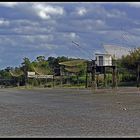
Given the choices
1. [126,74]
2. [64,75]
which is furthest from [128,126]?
[64,75]

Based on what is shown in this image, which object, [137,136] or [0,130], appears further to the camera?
[0,130]

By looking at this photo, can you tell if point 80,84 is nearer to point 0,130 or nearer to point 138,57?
point 138,57

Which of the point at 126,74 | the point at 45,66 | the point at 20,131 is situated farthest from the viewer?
the point at 45,66

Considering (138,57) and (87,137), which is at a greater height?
(138,57)

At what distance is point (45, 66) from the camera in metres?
135

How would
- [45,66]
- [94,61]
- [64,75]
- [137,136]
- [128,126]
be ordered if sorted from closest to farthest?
[137,136]
[128,126]
[94,61]
[64,75]
[45,66]

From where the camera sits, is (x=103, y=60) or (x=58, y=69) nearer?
(x=103, y=60)

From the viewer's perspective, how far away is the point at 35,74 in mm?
119062

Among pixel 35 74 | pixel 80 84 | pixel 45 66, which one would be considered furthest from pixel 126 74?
pixel 45 66

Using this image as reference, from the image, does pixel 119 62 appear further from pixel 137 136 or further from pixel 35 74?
pixel 137 136

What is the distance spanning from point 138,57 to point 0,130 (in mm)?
80753

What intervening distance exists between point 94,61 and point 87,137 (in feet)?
224

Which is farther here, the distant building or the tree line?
the tree line

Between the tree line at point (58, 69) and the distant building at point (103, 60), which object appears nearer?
the distant building at point (103, 60)
